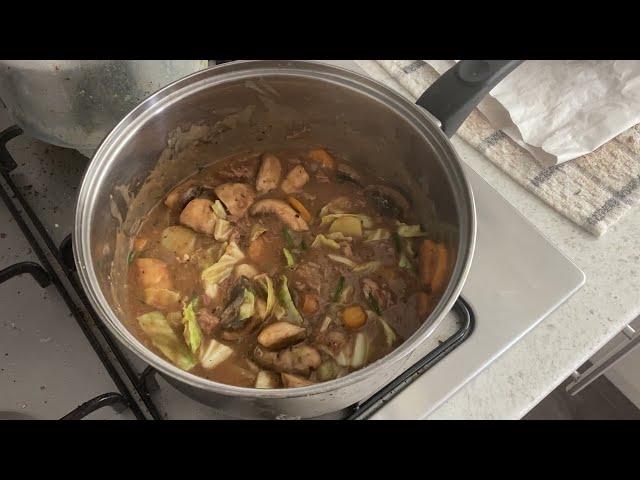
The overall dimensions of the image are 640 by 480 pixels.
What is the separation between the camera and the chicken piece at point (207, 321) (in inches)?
37.4

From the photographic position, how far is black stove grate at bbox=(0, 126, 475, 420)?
86 centimetres

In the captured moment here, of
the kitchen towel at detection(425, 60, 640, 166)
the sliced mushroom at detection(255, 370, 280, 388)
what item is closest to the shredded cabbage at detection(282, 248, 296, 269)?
the sliced mushroom at detection(255, 370, 280, 388)

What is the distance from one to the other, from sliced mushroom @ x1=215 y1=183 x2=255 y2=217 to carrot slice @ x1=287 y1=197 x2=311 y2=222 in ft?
0.26

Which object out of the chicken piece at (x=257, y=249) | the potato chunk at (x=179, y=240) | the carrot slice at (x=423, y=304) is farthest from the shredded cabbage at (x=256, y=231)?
the carrot slice at (x=423, y=304)

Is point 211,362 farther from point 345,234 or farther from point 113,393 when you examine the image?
point 345,234

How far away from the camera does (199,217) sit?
3.50 feet

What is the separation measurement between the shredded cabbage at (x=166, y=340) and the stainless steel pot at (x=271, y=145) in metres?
0.06

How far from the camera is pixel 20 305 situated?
3.13 feet

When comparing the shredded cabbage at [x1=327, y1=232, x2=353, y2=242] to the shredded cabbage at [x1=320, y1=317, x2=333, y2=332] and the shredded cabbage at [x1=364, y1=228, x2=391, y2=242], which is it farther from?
the shredded cabbage at [x1=320, y1=317, x2=333, y2=332]

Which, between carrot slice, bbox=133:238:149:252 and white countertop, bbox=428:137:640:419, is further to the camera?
carrot slice, bbox=133:238:149:252

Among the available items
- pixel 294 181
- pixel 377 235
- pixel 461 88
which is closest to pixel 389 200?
pixel 377 235

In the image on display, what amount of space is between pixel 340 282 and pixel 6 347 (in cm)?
55

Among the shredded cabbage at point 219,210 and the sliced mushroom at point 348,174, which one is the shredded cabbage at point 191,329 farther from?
the sliced mushroom at point 348,174

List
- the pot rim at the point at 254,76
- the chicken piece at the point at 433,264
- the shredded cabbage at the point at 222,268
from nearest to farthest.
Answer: the pot rim at the point at 254,76 < the chicken piece at the point at 433,264 < the shredded cabbage at the point at 222,268
